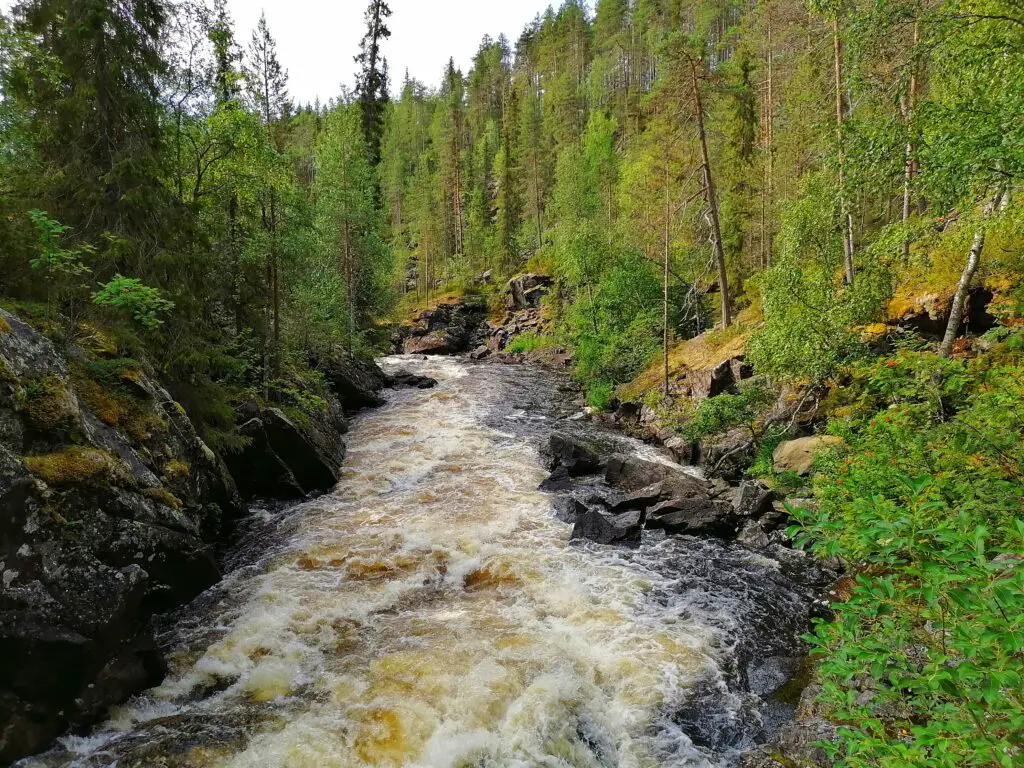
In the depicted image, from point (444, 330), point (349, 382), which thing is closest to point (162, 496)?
point (349, 382)

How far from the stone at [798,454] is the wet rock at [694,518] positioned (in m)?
2.07

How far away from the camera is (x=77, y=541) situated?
661 centimetres

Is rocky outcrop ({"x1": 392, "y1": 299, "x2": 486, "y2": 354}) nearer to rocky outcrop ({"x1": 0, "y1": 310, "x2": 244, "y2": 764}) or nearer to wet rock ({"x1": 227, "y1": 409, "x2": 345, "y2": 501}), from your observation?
wet rock ({"x1": 227, "y1": 409, "x2": 345, "y2": 501})

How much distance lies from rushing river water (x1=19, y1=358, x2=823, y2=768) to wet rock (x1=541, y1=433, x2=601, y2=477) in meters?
3.10

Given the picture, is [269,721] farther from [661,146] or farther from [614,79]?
[614,79]

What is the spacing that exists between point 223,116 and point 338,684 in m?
14.1

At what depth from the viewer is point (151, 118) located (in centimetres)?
1162

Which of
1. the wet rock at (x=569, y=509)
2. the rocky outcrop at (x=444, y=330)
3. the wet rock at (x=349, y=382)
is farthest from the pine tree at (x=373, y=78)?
the wet rock at (x=569, y=509)

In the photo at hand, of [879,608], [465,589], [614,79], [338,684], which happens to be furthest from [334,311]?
[614,79]

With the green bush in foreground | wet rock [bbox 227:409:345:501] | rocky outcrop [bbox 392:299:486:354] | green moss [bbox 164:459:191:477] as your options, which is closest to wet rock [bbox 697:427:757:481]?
the green bush in foreground

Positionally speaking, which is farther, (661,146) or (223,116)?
(661,146)

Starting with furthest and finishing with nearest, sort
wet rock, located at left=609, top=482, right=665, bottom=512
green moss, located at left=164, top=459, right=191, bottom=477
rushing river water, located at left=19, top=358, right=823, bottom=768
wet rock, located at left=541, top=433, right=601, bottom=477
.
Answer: wet rock, located at left=541, top=433, right=601, bottom=477 → wet rock, located at left=609, top=482, right=665, bottom=512 → green moss, located at left=164, top=459, right=191, bottom=477 → rushing river water, located at left=19, top=358, right=823, bottom=768

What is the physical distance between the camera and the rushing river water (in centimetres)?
654

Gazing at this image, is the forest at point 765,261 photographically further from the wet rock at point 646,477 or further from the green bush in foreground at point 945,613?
the wet rock at point 646,477
